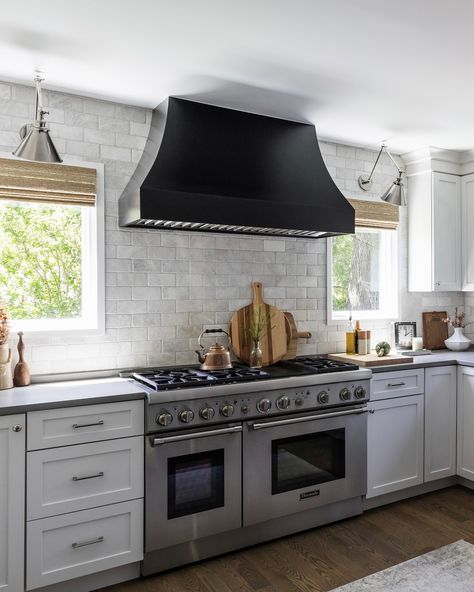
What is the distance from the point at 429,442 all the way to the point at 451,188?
6.94 ft

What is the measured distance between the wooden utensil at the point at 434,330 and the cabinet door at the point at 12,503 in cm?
335

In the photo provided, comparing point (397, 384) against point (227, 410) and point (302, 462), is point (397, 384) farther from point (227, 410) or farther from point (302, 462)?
point (227, 410)

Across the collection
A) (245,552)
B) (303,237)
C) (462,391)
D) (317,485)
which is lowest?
(245,552)

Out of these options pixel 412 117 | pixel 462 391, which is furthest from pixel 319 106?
pixel 462 391

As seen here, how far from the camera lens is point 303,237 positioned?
375 cm

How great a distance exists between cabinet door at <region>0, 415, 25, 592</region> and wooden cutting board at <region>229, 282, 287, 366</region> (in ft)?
5.06

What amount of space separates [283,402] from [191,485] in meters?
0.68

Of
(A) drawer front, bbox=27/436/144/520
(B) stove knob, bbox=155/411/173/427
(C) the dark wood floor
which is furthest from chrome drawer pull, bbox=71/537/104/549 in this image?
(B) stove knob, bbox=155/411/173/427

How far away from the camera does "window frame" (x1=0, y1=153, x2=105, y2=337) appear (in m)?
3.00

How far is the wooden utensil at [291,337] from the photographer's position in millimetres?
3582

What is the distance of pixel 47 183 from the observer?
A: 9.52ft

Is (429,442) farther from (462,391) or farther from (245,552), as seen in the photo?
(245,552)

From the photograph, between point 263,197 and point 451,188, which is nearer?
point 263,197

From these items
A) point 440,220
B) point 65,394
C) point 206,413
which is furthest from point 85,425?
point 440,220
